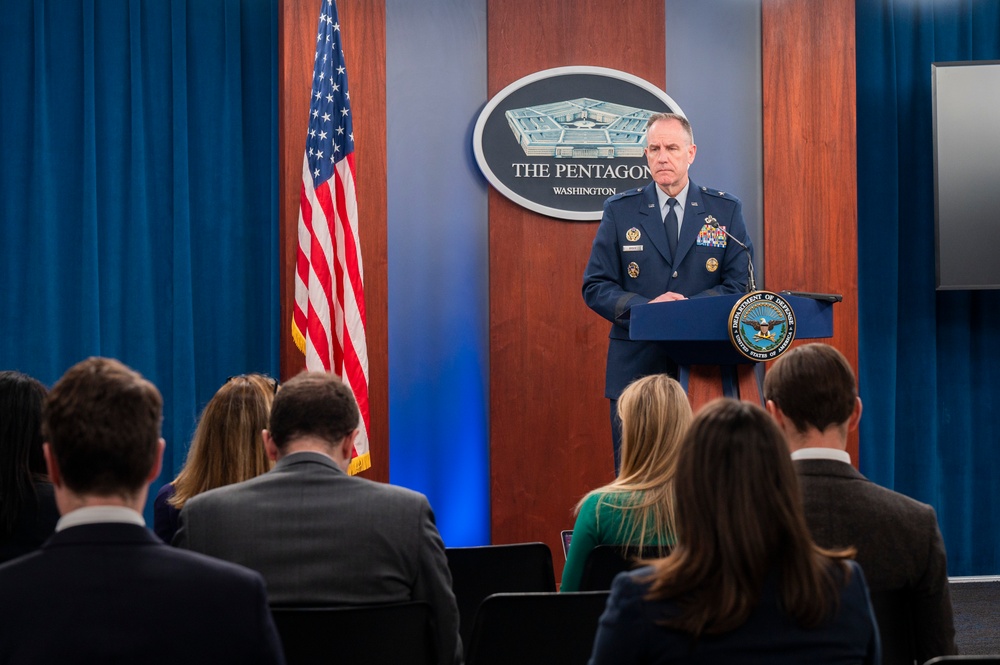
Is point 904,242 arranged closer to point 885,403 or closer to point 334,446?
point 885,403

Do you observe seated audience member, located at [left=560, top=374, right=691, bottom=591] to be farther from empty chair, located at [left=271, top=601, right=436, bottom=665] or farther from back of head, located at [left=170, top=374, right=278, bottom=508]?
back of head, located at [left=170, top=374, right=278, bottom=508]

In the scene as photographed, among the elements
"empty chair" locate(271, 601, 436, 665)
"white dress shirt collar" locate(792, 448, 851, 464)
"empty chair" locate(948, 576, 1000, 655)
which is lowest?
"empty chair" locate(948, 576, 1000, 655)

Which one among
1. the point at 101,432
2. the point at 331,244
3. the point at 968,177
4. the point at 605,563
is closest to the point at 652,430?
the point at 605,563

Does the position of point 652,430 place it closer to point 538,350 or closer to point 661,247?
point 661,247

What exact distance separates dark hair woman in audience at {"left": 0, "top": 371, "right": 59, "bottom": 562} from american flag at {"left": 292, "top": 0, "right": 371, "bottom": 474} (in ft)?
7.87

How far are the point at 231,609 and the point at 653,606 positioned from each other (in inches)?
22.9

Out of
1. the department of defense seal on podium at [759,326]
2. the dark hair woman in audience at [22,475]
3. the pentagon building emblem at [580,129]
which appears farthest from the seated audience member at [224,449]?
the pentagon building emblem at [580,129]

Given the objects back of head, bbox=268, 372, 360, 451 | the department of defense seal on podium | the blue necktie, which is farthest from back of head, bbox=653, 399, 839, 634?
the blue necktie

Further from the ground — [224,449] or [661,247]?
[661,247]

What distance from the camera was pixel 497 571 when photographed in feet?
8.85

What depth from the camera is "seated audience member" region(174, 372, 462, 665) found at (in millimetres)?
2018

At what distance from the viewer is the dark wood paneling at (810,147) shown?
554 centimetres

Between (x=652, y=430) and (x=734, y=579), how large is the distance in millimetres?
1201

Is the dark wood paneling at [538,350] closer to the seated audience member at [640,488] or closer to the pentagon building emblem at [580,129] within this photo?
the pentagon building emblem at [580,129]
